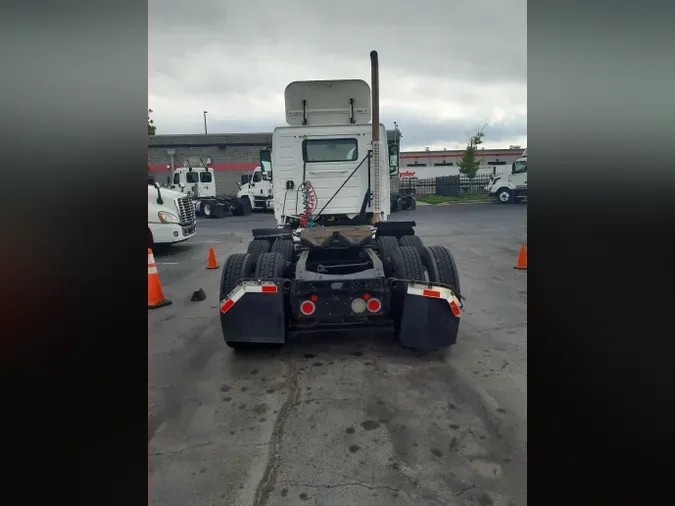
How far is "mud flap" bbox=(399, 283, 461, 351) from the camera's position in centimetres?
416

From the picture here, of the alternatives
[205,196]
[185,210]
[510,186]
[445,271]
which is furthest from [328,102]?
[510,186]

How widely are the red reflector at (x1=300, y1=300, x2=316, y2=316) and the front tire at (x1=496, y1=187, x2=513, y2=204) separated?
932 inches

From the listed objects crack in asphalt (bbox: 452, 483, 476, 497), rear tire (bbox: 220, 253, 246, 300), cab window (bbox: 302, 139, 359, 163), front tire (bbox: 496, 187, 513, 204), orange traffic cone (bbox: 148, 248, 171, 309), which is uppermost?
front tire (bbox: 496, 187, 513, 204)

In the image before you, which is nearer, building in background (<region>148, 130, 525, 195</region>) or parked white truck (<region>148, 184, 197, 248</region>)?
parked white truck (<region>148, 184, 197, 248</region>)

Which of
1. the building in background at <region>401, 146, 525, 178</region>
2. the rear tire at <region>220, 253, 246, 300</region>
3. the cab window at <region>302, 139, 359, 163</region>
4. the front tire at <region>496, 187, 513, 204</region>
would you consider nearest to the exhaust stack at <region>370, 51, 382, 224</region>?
the cab window at <region>302, 139, 359, 163</region>

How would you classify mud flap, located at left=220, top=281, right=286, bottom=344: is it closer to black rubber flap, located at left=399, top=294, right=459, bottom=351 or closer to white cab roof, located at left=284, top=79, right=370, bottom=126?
black rubber flap, located at left=399, top=294, right=459, bottom=351

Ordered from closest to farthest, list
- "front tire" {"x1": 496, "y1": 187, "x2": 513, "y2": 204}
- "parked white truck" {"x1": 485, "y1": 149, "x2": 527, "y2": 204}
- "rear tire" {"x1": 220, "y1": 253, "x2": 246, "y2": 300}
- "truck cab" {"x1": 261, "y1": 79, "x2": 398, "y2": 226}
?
"rear tire" {"x1": 220, "y1": 253, "x2": 246, "y2": 300}
"truck cab" {"x1": 261, "y1": 79, "x2": 398, "y2": 226}
"parked white truck" {"x1": 485, "y1": 149, "x2": 527, "y2": 204}
"front tire" {"x1": 496, "y1": 187, "x2": 513, "y2": 204}

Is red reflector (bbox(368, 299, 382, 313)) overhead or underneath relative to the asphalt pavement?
overhead

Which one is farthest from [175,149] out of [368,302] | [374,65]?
[368,302]
